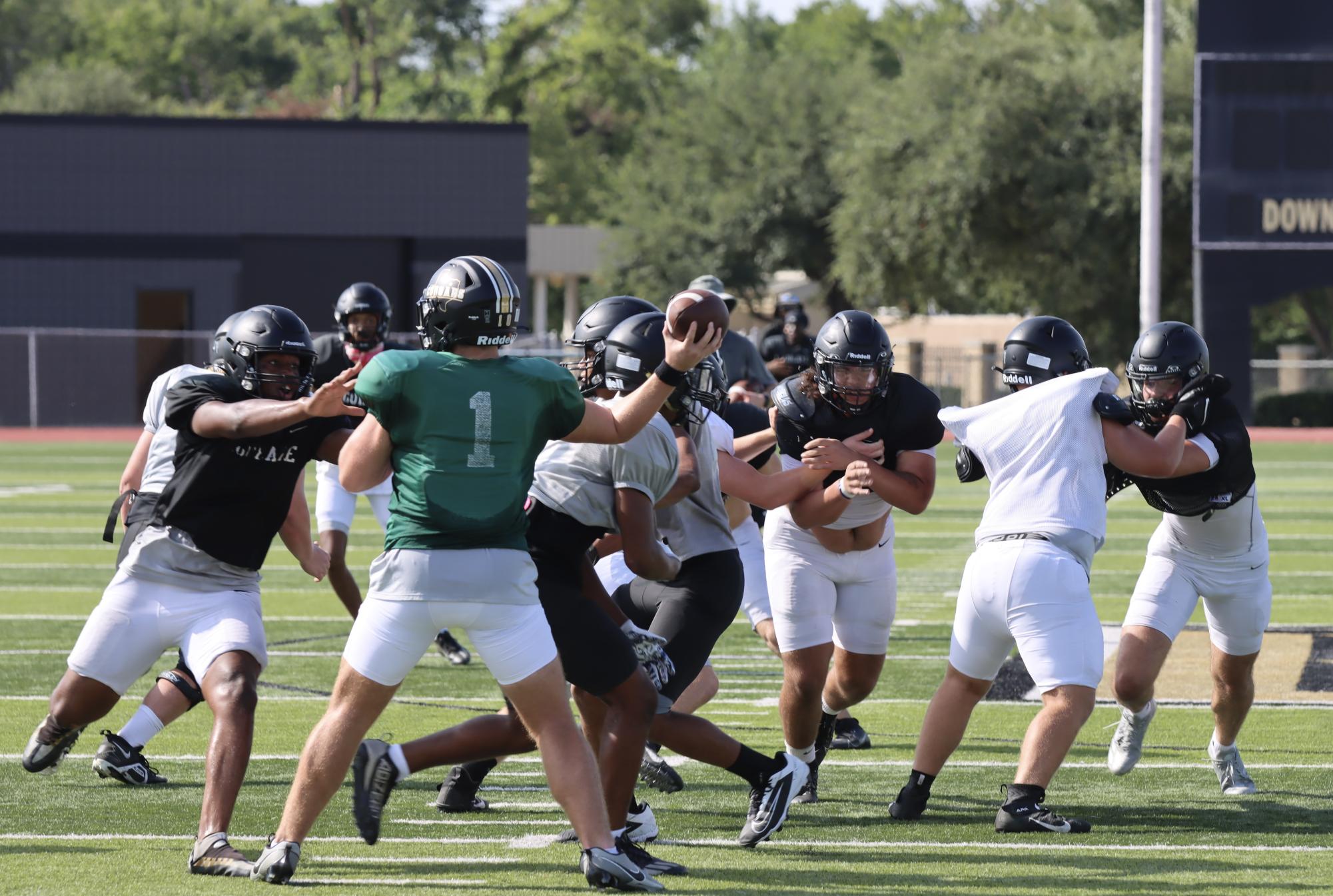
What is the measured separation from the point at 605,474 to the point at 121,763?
2.34m

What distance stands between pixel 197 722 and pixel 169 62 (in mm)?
70821

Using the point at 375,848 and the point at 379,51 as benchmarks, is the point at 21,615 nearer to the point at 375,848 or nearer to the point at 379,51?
the point at 375,848

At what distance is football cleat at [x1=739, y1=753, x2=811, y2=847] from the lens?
235 inches

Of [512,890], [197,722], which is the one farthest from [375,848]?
[197,722]

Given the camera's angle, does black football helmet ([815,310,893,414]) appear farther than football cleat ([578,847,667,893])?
Yes

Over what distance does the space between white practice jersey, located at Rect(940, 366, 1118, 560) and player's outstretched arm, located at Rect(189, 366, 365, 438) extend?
7.03 feet

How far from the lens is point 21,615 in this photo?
11.6 m

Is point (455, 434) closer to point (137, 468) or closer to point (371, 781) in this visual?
point (371, 781)

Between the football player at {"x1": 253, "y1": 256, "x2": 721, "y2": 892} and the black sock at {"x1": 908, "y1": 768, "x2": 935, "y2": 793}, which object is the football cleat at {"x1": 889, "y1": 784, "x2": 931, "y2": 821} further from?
the football player at {"x1": 253, "y1": 256, "x2": 721, "y2": 892}

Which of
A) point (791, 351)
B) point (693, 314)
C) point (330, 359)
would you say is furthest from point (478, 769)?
point (791, 351)

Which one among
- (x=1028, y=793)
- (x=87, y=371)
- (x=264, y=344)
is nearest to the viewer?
(x=264, y=344)

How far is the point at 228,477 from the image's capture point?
5.89 meters

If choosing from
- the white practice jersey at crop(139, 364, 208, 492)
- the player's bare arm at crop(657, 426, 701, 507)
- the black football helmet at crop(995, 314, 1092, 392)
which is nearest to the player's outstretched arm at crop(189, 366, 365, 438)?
the white practice jersey at crop(139, 364, 208, 492)

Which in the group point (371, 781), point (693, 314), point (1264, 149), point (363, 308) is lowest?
point (371, 781)
